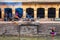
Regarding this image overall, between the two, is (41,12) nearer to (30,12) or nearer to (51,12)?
(51,12)

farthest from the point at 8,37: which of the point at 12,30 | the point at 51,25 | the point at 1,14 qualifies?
the point at 1,14

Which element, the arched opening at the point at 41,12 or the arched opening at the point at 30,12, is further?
the arched opening at the point at 41,12

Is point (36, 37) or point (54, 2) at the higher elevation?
point (54, 2)

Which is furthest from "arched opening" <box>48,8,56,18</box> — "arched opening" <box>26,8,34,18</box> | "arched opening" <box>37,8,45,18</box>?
"arched opening" <box>26,8,34,18</box>

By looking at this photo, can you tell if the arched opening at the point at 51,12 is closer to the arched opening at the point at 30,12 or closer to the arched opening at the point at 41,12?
the arched opening at the point at 41,12

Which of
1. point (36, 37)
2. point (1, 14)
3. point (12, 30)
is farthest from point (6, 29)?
point (1, 14)

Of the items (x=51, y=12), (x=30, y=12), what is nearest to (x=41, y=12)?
(x=51, y=12)

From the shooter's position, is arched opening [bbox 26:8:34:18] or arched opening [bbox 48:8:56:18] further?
arched opening [bbox 48:8:56:18]

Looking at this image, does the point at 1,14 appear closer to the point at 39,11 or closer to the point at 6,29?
the point at 39,11

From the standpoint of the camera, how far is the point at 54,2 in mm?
42312

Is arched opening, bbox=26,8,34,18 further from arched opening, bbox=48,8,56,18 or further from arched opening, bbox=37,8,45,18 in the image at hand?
arched opening, bbox=48,8,56,18

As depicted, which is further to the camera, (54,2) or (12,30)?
(54,2)

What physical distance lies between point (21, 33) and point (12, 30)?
3.00 ft

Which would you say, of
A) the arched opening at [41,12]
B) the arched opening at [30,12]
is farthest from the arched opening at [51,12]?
the arched opening at [30,12]
